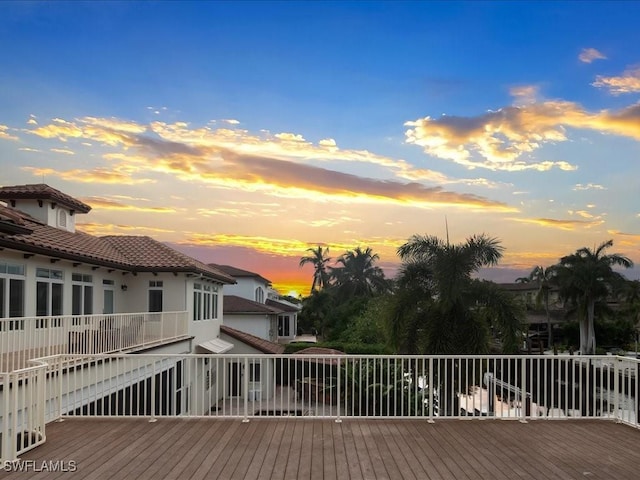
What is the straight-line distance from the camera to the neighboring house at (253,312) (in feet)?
107

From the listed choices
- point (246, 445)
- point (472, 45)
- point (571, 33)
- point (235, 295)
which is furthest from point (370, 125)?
point (235, 295)

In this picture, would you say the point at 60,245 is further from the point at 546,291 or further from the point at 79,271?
the point at 546,291

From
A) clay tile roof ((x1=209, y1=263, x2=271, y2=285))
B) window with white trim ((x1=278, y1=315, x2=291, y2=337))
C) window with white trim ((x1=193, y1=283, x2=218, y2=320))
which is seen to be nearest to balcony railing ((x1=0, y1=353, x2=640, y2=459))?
window with white trim ((x1=193, y1=283, x2=218, y2=320))

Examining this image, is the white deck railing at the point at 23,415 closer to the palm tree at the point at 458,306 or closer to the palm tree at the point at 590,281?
the palm tree at the point at 458,306

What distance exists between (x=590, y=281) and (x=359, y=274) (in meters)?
22.7

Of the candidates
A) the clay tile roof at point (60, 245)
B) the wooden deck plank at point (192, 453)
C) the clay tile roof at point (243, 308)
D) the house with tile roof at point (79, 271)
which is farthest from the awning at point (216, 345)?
the wooden deck plank at point (192, 453)

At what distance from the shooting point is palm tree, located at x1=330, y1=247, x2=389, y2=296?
54.6m

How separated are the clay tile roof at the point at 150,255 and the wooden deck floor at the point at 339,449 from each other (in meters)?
11.9

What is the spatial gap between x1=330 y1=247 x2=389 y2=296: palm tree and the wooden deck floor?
46.7 m

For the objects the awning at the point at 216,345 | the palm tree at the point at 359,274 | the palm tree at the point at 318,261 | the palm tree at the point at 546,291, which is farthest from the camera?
the palm tree at the point at 318,261

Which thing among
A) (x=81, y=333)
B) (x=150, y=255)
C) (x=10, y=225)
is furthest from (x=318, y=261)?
(x=10, y=225)

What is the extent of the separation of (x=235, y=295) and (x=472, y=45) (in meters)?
28.2

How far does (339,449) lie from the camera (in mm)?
5898

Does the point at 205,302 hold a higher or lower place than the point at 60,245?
lower
